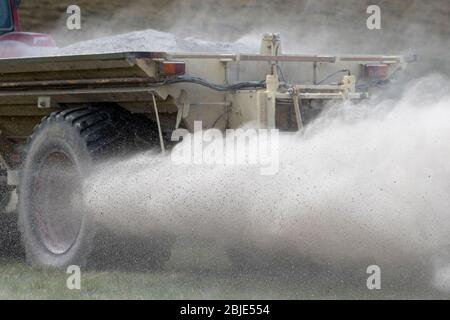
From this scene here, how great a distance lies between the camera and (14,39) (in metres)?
11.1

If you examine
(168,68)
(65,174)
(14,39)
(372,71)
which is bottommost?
(65,174)

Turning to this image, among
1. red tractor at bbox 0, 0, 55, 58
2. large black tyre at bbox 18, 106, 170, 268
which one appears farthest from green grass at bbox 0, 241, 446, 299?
red tractor at bbox 0, 0, 55, 58

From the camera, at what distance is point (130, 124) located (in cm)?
930

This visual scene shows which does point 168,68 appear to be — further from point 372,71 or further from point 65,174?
point 372,71

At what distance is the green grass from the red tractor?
2488 mm

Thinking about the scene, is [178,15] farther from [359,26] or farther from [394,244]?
[394,244]

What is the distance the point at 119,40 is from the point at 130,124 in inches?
43.8

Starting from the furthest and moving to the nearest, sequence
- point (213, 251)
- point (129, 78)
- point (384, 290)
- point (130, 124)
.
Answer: point (213, 251)
point (130, 124)
point (129, 78)
point (384, 290)

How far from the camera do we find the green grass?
7.81 meters

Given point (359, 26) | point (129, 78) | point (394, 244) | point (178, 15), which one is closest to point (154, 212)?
point (129, 78)

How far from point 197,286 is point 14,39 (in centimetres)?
391

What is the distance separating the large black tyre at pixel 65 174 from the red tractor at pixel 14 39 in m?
1.64

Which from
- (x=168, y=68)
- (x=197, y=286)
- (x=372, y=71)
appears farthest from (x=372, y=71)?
(x=197, y=286)

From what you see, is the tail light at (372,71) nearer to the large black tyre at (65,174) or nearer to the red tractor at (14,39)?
the large black tyre at (65,174)
